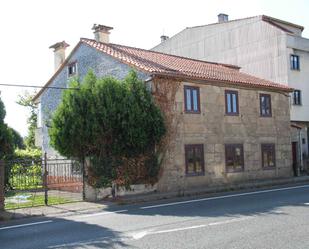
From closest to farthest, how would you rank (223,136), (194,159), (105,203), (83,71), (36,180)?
(105,203), (36,180), (194,159), (223,136), (83,71)

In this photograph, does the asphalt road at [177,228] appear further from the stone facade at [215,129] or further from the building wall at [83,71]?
the building wall at [83,71]

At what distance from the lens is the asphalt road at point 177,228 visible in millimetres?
8328

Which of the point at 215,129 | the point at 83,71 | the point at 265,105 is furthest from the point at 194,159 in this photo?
the point at 83,71

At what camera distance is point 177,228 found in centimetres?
988

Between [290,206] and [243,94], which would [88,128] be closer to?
[290,206]

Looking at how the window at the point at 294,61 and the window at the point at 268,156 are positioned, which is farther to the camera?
the window at the point at 294,61

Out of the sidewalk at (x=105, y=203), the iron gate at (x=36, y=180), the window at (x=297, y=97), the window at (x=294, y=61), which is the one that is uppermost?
the window at (x=294, y=61)

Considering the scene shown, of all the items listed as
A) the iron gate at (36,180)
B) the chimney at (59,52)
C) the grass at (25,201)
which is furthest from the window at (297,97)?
the grass at (25,201)

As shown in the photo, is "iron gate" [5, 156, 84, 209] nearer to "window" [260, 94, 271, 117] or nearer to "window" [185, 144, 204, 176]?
"window" [185, 144, 204, 176]

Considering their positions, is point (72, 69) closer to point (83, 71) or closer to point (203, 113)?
point (83, 71)

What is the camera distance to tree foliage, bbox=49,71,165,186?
17328 millimetres

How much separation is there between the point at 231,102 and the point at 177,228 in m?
13.8

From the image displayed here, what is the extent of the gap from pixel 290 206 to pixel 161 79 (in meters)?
8.63

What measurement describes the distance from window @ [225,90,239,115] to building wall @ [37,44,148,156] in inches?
208
